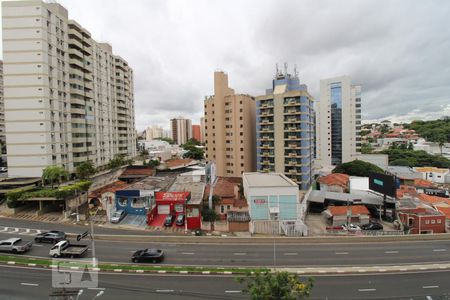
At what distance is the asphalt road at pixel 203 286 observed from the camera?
20062 mm

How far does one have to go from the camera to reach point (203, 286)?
21578 mm

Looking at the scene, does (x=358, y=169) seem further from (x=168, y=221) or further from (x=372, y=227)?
(x=168, y=221)

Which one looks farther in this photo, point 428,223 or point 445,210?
point 445,210

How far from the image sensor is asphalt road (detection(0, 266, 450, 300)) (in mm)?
20062

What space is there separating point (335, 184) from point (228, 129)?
32898 millimetres

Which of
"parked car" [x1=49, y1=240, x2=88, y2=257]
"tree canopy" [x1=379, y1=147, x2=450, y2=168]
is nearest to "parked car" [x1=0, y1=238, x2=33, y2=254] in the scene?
"parked car" [x1=49, y1=240, x2=88, y2=257]

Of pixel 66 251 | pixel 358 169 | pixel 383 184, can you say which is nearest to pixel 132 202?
pixel 66 251

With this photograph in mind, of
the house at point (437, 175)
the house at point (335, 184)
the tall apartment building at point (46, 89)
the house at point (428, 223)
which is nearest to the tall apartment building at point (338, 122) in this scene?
the house at point (437, 175)

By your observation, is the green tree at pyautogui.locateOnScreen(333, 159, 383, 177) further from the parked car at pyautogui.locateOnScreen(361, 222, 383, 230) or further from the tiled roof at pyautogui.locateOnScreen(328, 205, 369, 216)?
the parked car at pyautogui.locateOnScreen(361, 222, 383, 230)

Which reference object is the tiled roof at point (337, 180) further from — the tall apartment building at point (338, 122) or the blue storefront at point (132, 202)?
the tall apartment building at point (338, 122)

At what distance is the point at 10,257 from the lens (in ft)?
86.4

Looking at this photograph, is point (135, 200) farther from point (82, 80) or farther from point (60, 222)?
point (82, 80)

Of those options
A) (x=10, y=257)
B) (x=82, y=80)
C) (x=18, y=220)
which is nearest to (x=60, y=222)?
(x=18, y=220)

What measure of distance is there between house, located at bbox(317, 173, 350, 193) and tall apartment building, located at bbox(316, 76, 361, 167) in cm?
4604
